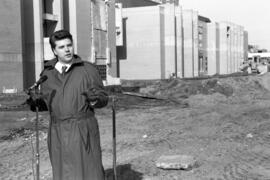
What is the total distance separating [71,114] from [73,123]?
0.08m

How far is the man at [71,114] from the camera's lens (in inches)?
150

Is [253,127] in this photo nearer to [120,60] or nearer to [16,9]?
[16,9]

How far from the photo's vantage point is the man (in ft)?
12.5

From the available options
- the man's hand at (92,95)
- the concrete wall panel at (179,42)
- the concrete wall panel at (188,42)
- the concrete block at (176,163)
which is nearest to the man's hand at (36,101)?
the man's hand at (92,95)

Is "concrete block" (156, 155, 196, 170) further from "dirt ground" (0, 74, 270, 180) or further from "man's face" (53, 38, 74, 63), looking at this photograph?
"man's face" (53, 38, 74, 63)

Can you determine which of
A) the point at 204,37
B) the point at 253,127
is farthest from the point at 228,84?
the point at 204,37

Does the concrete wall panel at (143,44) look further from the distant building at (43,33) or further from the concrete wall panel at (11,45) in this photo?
the concrete wall panel at (11,45)

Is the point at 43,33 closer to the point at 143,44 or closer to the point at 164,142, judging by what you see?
the point at 143,44

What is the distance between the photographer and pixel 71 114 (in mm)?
3818

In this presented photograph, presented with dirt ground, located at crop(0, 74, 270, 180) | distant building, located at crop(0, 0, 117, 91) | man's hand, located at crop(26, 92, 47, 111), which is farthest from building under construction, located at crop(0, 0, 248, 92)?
man's hand, located at crop(26, 92, 47, 111)

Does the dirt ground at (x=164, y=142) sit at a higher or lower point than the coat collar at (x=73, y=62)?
lower

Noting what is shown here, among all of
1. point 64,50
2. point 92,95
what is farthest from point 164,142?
point 92,95

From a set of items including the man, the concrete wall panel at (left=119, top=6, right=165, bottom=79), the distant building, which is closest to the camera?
the man

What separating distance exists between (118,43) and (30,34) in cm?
1695
